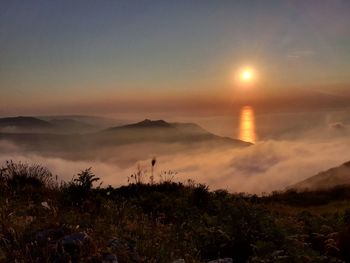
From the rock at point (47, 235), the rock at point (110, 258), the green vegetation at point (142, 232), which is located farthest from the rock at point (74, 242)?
the rock at point (110, 258)

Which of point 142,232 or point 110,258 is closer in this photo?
point 110,258

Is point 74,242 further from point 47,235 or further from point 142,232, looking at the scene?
point 142,232

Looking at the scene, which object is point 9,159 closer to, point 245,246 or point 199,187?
point 199,187

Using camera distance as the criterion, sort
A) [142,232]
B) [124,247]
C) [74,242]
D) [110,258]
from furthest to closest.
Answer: [142,232] → [124,247] → [74,242] → [110,258]

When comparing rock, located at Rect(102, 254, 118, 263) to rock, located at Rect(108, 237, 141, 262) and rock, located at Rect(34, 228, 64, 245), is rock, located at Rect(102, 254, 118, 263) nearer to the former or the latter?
rock, located at Rect(108, 237, 141, 262)

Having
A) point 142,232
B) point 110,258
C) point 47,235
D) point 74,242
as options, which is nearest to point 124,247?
point 110,258

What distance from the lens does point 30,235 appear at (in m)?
7.62

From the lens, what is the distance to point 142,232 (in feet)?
30.2

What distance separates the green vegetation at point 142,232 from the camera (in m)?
7.21

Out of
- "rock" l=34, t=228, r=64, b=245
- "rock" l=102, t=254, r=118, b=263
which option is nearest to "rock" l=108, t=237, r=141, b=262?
"rock" l=102, t=254, r=118, b=263

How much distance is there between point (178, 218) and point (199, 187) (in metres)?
3.41

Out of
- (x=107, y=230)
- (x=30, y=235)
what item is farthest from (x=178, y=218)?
(x=30, y=235)

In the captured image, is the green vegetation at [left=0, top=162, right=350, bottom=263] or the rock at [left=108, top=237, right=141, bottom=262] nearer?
the green vegetation at [left=0, top=162, right=350, bottom=263]

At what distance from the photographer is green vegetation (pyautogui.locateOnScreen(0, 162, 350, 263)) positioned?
7211 millimetres
